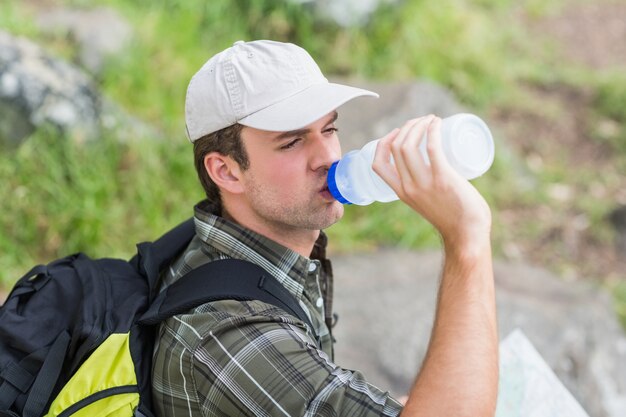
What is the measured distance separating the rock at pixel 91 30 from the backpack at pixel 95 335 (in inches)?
152

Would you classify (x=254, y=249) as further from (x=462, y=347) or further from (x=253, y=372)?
(x=462, y=347)

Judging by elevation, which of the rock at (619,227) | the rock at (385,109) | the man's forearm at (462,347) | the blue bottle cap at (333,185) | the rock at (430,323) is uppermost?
the blue bottle cap at (333,185)

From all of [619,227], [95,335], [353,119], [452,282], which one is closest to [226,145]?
[95,335]

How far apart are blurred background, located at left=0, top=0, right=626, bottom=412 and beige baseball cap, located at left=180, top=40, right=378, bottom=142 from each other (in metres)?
2.57

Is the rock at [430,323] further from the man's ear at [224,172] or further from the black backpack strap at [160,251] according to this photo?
the man's ear at [224,172]

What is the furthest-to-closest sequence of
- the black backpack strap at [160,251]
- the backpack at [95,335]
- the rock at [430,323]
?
1. the rock at [430,323]
2. the black backpack strap at [160,251]
3. the backpack at [95,335]

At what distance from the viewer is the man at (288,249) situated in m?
1.66

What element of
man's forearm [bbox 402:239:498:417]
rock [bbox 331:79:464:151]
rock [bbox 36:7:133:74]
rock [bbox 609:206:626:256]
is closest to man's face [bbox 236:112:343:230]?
man's forearm [bbox 402:239:498:417]

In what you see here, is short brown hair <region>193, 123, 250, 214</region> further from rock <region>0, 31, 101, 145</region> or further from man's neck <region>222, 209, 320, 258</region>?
rock <region>0, 31, 101, 145</region>

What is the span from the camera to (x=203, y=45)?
670 cm

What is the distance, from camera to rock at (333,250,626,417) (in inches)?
160

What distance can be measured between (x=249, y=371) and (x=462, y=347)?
488mm

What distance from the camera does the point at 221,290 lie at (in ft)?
5.99

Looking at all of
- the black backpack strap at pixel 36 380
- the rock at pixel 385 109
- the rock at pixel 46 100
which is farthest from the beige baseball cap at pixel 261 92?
the rock at pixel 385 109
